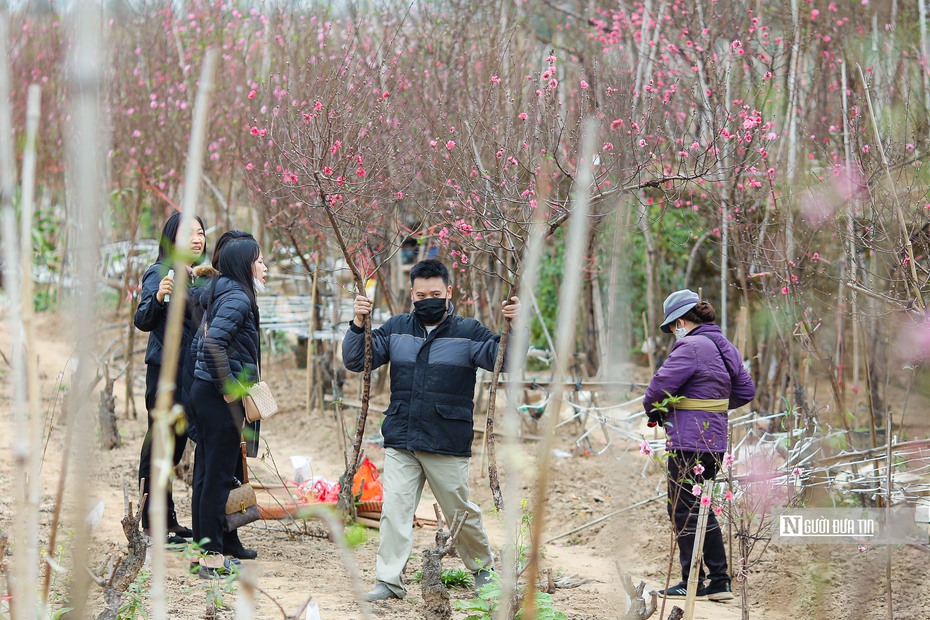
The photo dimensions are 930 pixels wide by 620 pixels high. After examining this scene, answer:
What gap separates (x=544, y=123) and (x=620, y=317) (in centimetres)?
371

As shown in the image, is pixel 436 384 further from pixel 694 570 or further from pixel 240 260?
pixel 694 570

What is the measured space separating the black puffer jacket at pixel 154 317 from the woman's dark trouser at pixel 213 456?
1.33ft

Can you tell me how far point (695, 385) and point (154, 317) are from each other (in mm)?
2651

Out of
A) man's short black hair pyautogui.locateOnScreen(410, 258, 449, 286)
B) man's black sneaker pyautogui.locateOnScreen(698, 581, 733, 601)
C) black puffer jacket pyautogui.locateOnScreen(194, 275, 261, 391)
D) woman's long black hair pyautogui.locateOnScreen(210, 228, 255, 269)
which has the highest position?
woman's long black hair pyautogui.locateOnScreen(210, 228, 255, 269)

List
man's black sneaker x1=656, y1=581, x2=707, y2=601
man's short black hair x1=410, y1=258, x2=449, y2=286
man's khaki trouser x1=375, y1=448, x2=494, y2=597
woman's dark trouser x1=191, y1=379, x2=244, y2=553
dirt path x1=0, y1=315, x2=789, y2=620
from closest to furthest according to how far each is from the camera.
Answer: dirt path x1=0, y1=315, x2=789, y2=620 → man's khaki trouser x1=375, y1=448, x2=494, y2=597 → man's short black hair x1=410, y1=258, x2=449, y2=286 → woman's dark trouser x1=191, y1=379, x2=244, y2=553 → man's black sneaker x1=656, y1=581, x2=707, y2=601

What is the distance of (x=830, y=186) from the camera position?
20.9 ft

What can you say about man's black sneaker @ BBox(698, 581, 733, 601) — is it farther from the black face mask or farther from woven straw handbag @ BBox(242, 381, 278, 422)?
woven straw handbag @ BBox(242, 381, 278, 422)

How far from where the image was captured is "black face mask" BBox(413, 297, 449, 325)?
178 inches

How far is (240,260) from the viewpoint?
471 centimetres

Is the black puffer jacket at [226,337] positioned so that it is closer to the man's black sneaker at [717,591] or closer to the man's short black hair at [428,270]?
the man's short black hair at [428,270]

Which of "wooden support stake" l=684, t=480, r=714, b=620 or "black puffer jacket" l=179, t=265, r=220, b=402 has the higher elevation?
"black puffer jacket" l=179, t=265, r=220, b=402

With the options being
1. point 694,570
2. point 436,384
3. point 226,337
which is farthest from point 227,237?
point 694,570

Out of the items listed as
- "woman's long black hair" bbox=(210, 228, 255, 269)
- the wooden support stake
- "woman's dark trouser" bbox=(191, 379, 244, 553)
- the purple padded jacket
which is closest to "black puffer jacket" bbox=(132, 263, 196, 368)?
"woman's long black hair" bbox=(210, 228, 255, 269)

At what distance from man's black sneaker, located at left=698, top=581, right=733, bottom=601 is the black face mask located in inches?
75.8
